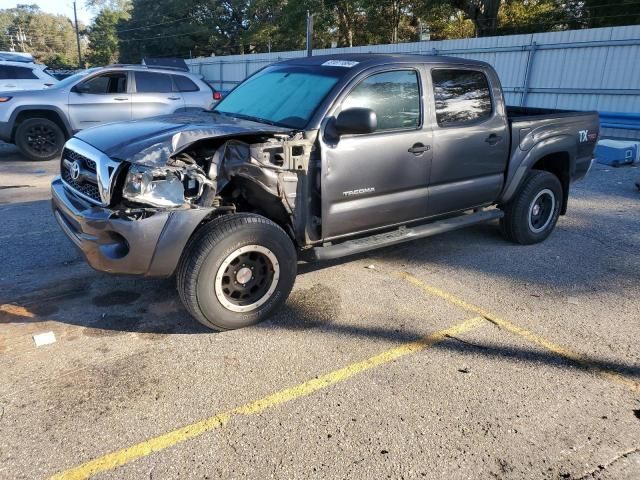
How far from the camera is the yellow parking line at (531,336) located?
10.2ft

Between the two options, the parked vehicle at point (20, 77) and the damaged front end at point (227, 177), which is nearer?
the damaged front end at point (227, 177)

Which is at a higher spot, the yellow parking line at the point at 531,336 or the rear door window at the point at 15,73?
the rear door window at the point at 15,73

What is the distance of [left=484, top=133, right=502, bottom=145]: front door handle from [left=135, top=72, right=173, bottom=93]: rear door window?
26.2 ft

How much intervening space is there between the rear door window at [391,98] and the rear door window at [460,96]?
0.83 ft

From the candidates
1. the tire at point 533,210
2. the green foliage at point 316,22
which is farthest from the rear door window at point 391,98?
the green foliage at point 316,22

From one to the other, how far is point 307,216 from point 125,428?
6.26 ft

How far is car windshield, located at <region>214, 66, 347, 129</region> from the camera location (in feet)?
12.8

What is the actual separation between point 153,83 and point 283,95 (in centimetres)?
737

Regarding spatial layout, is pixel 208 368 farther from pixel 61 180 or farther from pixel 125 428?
pixel 61 180

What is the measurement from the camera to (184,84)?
10922mm

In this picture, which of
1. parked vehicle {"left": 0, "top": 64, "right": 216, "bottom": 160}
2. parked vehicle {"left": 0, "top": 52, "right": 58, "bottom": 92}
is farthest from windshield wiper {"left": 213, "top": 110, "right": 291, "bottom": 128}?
parked vehicle {"left": 0, "top": 52, "right": 58, "bottom": 92}

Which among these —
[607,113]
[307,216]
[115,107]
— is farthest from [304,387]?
[607,113]

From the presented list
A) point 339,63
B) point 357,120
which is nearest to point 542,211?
point 339,63

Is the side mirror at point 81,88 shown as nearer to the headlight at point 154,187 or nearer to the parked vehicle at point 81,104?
the parked vehicle at point 81,104
